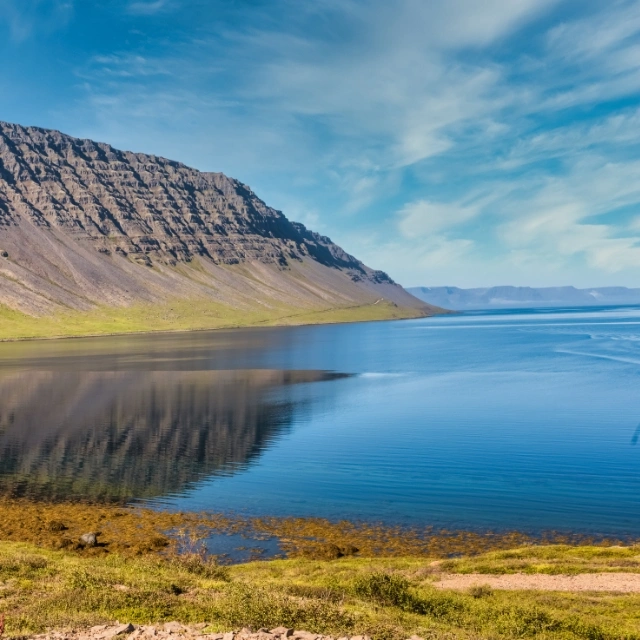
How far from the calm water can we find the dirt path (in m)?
11.1

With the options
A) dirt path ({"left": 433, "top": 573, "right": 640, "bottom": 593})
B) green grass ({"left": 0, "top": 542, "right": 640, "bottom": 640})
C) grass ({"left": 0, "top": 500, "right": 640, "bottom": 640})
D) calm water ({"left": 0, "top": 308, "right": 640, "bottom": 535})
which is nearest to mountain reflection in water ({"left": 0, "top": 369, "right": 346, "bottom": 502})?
calm water ({"left": 0, "top": 308, "right": 640, "bottom": 535})

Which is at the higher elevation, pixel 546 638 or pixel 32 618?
pixel 32 618

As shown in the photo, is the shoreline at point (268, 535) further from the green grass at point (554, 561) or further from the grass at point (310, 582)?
the green grass at point (554, 561)

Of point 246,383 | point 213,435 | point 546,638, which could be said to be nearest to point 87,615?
point 546,638

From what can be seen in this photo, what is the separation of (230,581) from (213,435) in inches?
1808

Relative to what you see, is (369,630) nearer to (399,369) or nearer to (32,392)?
(32,392)

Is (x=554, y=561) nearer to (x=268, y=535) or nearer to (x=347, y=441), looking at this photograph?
(x=268, y=535)

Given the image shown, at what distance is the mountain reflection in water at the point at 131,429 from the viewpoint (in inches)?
2165

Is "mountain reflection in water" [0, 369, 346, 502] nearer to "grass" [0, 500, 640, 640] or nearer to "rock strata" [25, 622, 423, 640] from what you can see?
"grass" [0, 500, 640, 640]

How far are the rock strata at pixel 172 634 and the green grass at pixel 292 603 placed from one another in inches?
25.8

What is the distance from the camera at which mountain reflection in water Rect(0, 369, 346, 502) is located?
55000 millimetres

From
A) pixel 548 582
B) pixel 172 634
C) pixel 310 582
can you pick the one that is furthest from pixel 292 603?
pixel 548 582

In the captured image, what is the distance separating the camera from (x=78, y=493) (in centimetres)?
5134

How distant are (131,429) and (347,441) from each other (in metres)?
27.6
